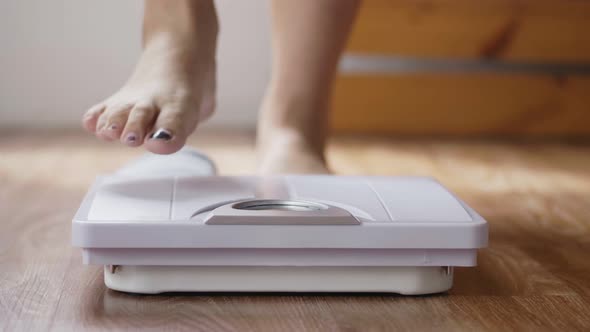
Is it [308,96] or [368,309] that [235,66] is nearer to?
[308,96]

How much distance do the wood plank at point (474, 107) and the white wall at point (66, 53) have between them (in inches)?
16.3

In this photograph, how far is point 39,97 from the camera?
230 cm

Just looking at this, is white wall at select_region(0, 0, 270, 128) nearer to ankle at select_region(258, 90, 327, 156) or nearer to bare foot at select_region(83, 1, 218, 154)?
ankle at select_region(258, 90, 327, 156)

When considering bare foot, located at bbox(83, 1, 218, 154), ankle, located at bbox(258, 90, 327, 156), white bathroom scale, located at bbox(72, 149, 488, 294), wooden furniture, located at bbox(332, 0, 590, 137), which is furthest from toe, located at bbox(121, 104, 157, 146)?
wooden furniture, located at bbox(332, 0, 590, 137)

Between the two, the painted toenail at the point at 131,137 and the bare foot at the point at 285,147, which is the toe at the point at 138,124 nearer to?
the painted toenail at the point at 131,137

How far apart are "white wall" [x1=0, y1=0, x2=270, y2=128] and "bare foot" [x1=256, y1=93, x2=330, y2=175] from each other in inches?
39.8

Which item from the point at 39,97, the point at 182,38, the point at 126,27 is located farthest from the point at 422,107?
the point at 182,38

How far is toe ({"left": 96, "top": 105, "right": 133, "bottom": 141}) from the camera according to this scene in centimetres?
93

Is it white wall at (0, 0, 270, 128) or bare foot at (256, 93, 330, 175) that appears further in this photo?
white wall at (0, 0, 270, 128)

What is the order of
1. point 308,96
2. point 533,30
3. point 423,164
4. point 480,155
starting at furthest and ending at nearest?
point 533,30
point 480,155
point 423,164
point 308,96

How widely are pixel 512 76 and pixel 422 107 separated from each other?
254mm

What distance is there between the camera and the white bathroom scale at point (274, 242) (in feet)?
2.31

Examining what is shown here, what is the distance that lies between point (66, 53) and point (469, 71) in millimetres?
1079

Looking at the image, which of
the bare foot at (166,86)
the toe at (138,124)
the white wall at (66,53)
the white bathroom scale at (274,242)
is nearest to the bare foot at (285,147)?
the bare foot at (166,86)
